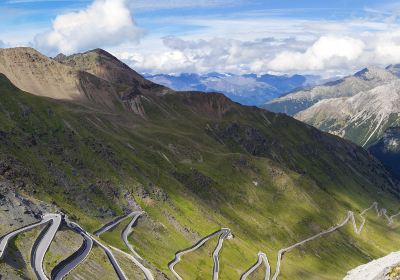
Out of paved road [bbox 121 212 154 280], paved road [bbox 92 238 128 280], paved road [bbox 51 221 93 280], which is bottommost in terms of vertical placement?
paved road [bbox 121 212 154 280]

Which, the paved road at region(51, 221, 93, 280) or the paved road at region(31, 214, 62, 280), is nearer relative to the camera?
the paved road at region(31, 214, 62, 280)

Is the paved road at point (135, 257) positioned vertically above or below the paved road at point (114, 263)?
below

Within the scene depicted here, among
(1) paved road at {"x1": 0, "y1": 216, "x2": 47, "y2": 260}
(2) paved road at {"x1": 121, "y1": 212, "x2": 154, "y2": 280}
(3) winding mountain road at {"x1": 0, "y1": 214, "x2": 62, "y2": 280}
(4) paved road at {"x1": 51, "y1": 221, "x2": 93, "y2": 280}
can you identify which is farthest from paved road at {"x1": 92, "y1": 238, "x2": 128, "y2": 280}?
(1) paved road at {"x1": 0, "y1": 216, "x2": 47, "y2": 260}

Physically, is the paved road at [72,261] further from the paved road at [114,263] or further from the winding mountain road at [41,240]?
the paved road at [114,263]

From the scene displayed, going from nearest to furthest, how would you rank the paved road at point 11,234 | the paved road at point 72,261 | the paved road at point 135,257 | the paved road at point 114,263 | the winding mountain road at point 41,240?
the winding mountain road at point 41,240
the paved road at point 11,234
the paved road at point 72,261
the paved road at point 114,263
the paved road at point 135,257

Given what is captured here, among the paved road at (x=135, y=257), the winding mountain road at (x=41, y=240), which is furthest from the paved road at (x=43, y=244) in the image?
the paved road at (x=135, y=257)

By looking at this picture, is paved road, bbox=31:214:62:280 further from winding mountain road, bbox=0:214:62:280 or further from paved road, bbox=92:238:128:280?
paved road, bbox=92:238:128:280

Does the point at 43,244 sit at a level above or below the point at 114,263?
above

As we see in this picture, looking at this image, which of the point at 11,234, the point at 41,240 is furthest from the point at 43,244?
the point at 11,234

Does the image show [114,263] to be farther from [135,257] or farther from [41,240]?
[135,257]

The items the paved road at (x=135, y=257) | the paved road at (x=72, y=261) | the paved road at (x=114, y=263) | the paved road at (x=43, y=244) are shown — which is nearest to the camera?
A: the paved road at (x=43, y=244)
